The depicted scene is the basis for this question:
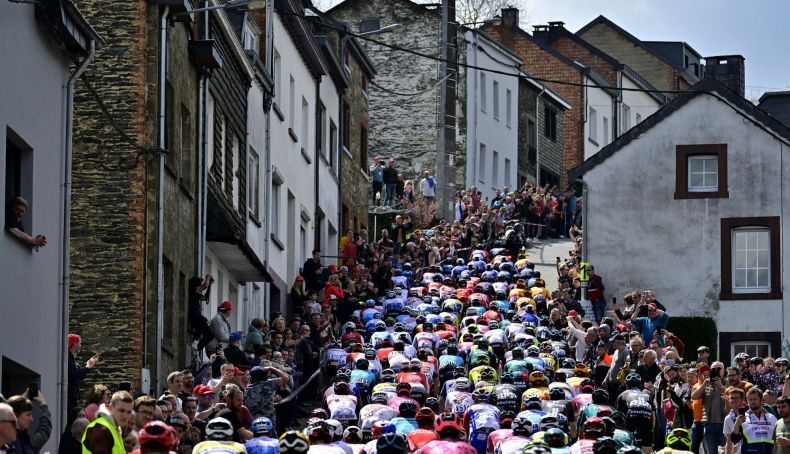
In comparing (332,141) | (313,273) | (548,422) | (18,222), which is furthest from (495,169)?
(18,222)

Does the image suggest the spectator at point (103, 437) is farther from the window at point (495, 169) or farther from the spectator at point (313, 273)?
the window at point (495, 169)

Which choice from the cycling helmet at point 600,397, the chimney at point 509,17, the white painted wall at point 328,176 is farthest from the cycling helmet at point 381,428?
the chimney at point 509,17

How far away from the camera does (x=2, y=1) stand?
76.6ft

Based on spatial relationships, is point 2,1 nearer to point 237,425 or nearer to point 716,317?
point 237,425

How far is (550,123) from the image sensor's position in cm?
8462

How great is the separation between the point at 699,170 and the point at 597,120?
A: 121 ft

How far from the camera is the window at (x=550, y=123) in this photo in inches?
3310

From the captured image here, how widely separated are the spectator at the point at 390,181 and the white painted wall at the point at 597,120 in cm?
2430

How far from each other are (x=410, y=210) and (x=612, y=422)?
38225 mm

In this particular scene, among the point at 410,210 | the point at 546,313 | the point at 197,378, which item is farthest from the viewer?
the point at 410,210

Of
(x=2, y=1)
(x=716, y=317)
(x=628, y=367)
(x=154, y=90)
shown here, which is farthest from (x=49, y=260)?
(x=716, y=317)

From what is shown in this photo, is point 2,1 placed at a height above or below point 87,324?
above

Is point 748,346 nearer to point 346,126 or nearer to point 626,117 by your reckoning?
point 346,126

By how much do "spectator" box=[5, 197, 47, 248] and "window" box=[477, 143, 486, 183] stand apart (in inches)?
2074
